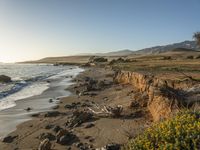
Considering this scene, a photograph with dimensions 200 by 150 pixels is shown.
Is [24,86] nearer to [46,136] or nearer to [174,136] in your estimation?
[46,136]

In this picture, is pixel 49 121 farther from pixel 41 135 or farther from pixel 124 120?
pixel 124 120

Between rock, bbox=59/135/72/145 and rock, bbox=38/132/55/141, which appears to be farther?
rock, bbox=38/132/55/141

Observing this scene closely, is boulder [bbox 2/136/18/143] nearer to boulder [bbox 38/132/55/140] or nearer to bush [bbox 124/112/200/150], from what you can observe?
boulder [bbox 38/132/55/140]

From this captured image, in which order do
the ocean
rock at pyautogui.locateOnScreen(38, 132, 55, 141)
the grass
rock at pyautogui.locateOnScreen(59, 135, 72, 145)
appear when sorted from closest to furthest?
rock at pyautogui.locateOnScreen(59, 135, 72, 145)
rock at pyautogui.locateOnScreen(38, 132, 55, 141)
the grass
the ocean

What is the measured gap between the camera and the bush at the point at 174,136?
7199 millimetres

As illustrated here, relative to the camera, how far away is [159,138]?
8.09 metres

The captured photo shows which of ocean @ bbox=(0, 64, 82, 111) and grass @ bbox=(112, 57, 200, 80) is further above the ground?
grass @ bbox=(112, 57, 200, 80)

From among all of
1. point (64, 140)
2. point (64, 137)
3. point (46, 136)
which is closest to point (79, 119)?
point (46, 136)

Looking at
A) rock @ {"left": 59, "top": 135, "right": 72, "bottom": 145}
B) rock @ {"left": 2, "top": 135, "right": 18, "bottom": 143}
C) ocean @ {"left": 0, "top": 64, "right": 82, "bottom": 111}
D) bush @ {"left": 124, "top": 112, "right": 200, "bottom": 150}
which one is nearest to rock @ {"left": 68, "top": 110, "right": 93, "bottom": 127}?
rock @ {"left": 59, "top": 135, "right": 72, "bottom": 145}

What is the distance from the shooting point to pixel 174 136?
7559 millimetres

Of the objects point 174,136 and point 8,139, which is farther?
point 8,139

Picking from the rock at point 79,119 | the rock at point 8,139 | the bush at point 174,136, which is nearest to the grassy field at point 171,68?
the rock at point 79,119

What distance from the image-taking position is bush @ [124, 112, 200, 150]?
7199 mm

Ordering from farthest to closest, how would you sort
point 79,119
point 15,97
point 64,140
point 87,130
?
1. point 15,97
2. point 79,119
3. point 87,130
4. point 64,140
